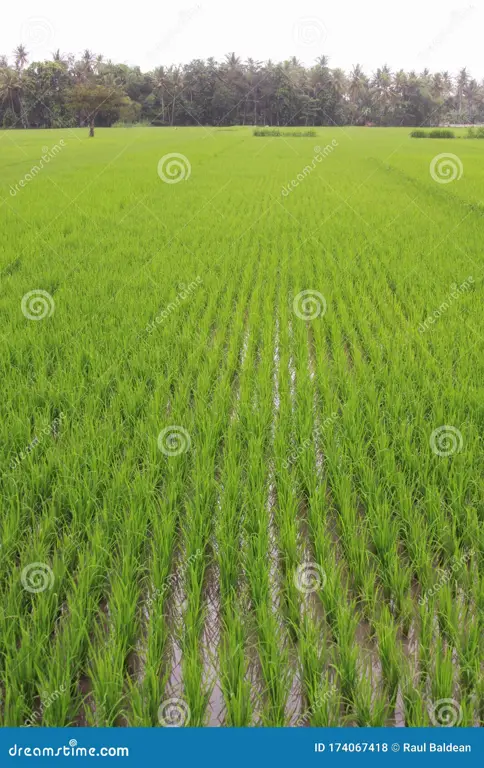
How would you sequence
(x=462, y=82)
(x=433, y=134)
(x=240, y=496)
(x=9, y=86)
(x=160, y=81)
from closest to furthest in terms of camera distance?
1. (x=240, y=496)
2. (x=433, y=134)
3. (x=9, y=86)
4. (x=160, y=81)
5. (x=462, y=82)

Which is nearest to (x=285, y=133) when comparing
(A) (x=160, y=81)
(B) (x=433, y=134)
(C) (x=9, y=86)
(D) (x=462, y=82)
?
(B) (x=433, y=134)

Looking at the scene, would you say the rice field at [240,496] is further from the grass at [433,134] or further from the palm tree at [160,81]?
the palm tree at [160,81]

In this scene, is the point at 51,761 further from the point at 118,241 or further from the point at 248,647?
the point at 118,241

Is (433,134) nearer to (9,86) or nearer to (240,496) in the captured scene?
(9,86)

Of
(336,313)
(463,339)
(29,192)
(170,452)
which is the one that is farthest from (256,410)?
(29,192)

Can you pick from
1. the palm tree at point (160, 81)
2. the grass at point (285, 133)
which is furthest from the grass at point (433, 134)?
the palm tree at point (160, 81)

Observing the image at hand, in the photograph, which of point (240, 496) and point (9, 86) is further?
point (9, 86)
